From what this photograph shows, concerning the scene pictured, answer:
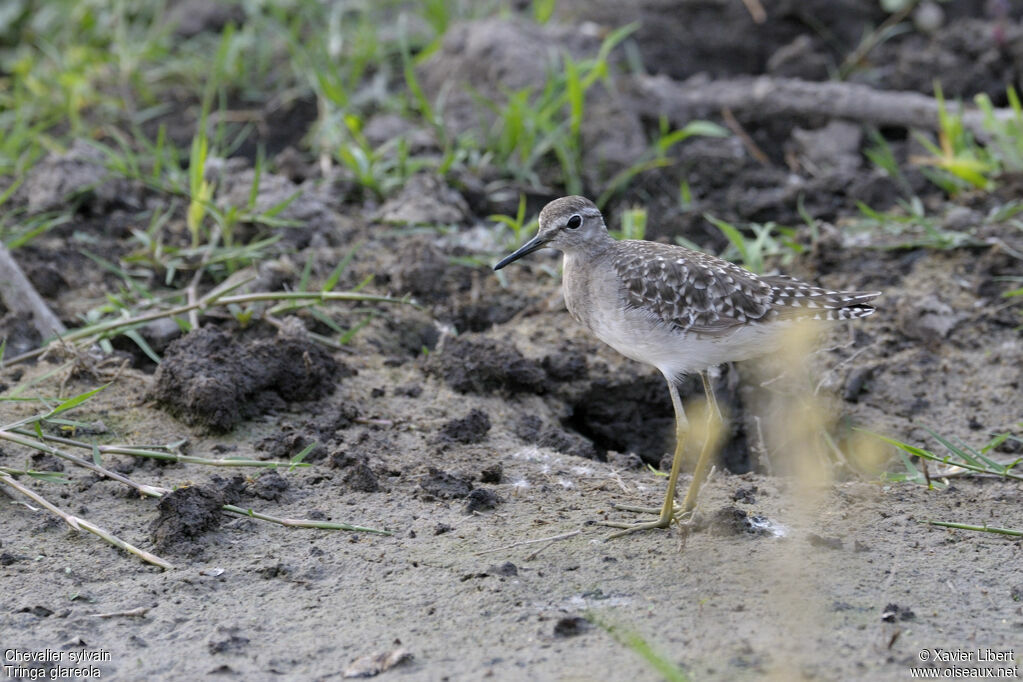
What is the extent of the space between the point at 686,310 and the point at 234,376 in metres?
1.95

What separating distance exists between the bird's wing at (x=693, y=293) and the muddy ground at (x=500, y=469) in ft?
2.25

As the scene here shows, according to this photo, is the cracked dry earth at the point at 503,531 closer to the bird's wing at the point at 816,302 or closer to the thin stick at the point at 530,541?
the thin stick at the point at 530,541

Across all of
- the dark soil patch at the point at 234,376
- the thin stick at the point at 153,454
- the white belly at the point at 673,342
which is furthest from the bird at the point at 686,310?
the thin stick at the point at 153,454

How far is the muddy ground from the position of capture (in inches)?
134

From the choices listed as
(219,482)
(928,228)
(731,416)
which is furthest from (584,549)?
(928,228)

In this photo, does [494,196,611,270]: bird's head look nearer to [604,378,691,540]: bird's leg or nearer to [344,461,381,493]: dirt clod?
[604,378,691,540]: bird's leg

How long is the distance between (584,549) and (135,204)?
3.88m

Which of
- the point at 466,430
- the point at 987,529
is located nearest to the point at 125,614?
the point at 466,430

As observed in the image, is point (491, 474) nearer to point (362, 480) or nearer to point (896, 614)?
point (362, 480)

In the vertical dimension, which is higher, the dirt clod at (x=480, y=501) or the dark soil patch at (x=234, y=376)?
the dark soil patch at (x=234, y=376)

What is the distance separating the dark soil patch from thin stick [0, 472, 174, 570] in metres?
0.75

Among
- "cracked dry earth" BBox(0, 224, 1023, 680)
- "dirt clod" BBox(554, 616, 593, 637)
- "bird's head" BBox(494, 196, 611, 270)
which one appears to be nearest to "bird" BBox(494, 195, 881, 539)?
"bird's head" BBox(494, 196, 611, 270)

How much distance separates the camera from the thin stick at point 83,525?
3.83 meters

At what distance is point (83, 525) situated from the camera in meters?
3.97
